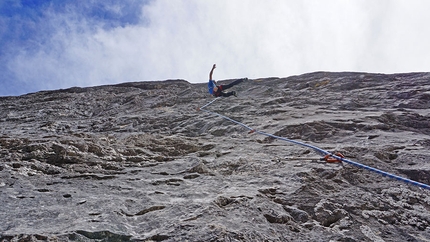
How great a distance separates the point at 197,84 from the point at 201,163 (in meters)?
8.39

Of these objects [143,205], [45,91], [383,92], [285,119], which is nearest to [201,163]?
[143,205]

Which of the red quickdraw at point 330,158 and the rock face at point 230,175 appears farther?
the red quickdraw at point 330,158

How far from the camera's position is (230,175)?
4.11 meters

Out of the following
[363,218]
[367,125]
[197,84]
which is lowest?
[363,218]

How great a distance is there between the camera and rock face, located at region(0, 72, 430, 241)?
2.67m

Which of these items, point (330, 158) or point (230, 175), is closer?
point (230, 175)

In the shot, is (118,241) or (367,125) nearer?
(118,241)

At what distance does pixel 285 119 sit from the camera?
685cm

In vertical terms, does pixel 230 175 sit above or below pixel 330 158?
below

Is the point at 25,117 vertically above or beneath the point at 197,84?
beneath

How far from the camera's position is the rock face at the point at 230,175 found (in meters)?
2.67

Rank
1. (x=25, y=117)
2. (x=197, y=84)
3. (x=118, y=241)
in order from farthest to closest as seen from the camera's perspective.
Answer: (x=197, y=84)
(x=25, y=117)
(x=118, y=241)

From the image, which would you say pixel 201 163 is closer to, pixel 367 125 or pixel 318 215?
pixel 318 215

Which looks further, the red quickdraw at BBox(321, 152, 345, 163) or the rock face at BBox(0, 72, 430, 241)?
the red quickdraw at BBox(321, 152, 345, 163)
